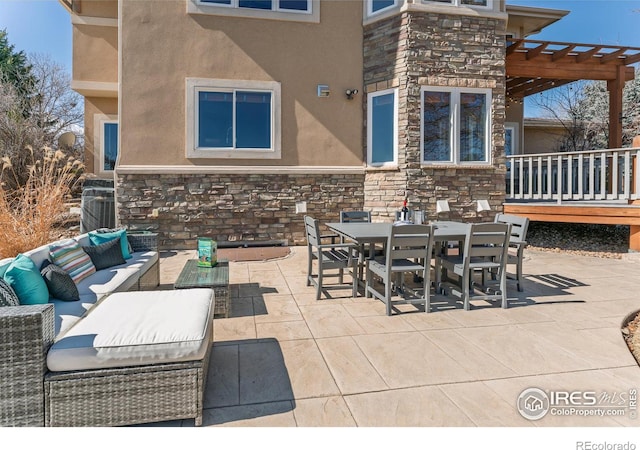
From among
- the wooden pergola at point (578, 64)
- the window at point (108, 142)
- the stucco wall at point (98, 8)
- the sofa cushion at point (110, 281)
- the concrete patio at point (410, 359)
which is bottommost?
the concrete patio at point (410, 359)

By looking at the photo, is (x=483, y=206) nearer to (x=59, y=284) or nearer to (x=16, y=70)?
(x=59, y=284)

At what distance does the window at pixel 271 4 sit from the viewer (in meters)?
8.02

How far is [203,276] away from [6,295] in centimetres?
200

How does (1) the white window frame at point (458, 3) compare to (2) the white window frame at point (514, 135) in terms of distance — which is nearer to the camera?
(1) the white window frame at point (458, 3)

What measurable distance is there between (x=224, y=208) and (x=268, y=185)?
105 cm

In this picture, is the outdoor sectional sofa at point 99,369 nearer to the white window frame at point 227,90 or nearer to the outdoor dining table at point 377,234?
the outdoor dining table at point 377,234

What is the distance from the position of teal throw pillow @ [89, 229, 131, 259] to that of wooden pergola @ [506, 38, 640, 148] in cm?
889

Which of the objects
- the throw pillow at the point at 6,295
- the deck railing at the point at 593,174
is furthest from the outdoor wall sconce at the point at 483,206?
the throw pillow at the point at 6,295

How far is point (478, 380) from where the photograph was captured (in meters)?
2.77

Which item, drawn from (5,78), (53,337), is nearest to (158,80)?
(53,337)

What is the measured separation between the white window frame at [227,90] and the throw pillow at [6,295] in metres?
5.82

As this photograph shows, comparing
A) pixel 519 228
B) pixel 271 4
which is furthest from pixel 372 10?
pixel 519 228

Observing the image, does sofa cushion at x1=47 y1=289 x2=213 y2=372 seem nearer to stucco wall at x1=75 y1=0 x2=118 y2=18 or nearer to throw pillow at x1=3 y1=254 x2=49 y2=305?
throw pillow at x1=3 y1=254 x2=49 y2=305

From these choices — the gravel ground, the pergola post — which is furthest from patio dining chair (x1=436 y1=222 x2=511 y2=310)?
the pergola post
